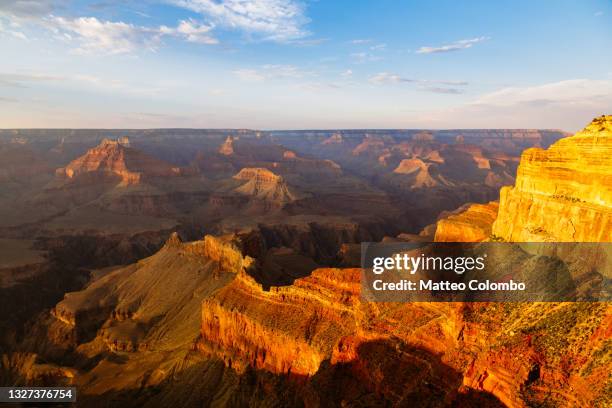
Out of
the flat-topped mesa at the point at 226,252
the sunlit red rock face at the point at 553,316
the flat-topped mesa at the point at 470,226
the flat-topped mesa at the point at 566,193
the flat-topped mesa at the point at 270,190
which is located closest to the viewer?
the sunlit red rock face at the point at 553,316

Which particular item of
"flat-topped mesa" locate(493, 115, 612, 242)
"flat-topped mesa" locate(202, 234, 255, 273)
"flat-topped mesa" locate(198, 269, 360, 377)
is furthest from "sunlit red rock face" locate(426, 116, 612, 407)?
"flat-topped mesa" locate(202, 234, 255, 273)

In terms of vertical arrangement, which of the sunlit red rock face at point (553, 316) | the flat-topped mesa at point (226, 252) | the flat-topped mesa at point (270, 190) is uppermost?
the sunlit red rock face at point (553, 316)

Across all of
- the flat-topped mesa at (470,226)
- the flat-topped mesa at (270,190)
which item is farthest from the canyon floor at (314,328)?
the flat-topped mesa at (270,190)

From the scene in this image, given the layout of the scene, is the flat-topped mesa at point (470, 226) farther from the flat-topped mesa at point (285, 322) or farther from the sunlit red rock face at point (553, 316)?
the flat-topped mesa at point (285, 322)

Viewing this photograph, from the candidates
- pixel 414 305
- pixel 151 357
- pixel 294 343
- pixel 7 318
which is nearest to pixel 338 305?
pixel 294 343

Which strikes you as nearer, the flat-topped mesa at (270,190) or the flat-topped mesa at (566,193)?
the flat-topped mesa at (566,193)

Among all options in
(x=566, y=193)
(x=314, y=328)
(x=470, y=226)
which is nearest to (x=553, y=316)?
(x=566, y=193)
